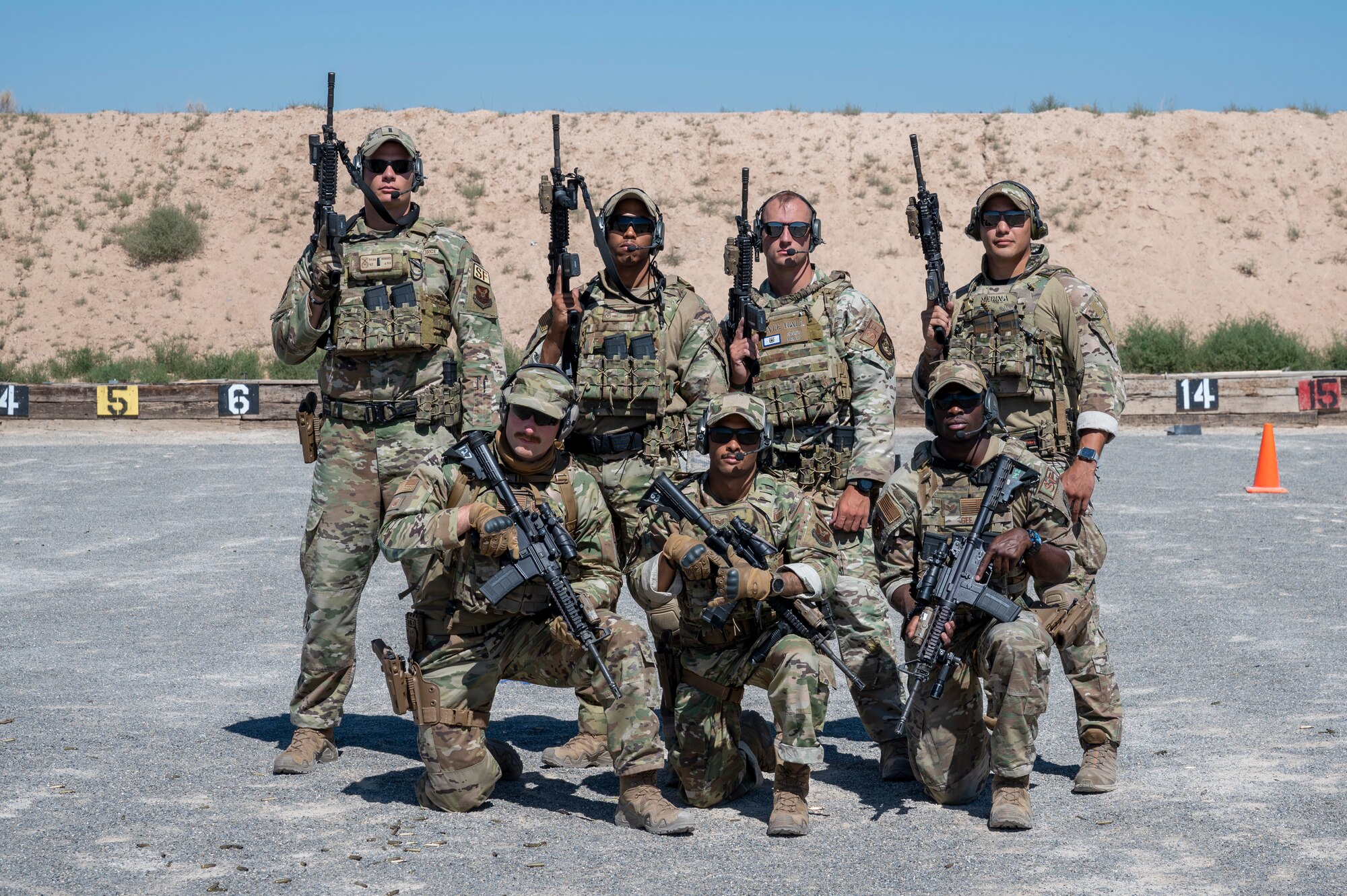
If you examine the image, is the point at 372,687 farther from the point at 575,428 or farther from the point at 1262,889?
the point at 1262,889

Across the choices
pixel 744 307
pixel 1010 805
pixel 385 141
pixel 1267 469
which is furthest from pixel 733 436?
pixel 1267 469

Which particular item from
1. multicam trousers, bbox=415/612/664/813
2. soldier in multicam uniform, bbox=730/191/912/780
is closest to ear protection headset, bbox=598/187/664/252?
soldier in multicam uniform, bbox=730/191/912/780

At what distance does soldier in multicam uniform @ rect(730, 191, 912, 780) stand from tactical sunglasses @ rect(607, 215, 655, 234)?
0.50m

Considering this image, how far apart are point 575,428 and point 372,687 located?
2.38 meters

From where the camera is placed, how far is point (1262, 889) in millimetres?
4578

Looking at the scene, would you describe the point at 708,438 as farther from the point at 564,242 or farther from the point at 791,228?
the point at 564,242

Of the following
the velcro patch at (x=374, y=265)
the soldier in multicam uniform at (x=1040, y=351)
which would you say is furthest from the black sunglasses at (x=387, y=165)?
the soldier in multicam uniform at (x=1040, y=351)

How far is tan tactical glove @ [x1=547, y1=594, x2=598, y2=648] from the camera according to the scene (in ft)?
17.9

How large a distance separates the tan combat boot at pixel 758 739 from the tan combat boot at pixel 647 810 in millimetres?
573

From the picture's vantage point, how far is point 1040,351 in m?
6.19

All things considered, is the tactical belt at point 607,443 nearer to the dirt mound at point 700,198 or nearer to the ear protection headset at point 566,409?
the ear protection headset at point 566,409

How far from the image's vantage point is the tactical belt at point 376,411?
629cm

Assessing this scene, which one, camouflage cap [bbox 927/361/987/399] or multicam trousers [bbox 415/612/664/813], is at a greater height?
camouflage cap [bbox 927/361/987/399]

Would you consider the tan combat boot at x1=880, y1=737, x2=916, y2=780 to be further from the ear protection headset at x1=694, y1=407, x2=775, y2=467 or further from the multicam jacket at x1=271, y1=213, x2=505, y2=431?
the multicam jacket at x1=271, y1=213, x2=505, y2=431
